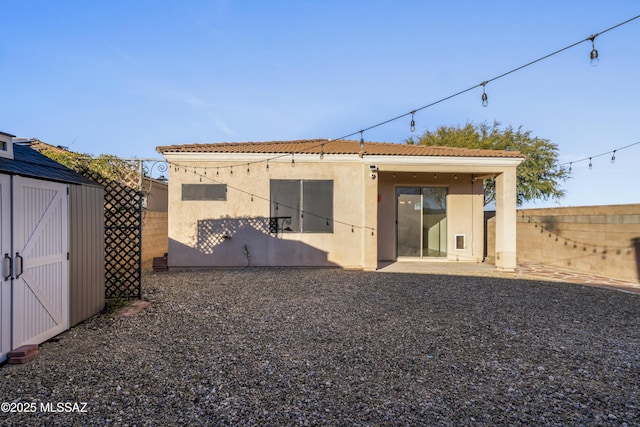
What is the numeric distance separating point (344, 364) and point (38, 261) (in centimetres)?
354

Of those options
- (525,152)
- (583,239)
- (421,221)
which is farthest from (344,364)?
(525,152)

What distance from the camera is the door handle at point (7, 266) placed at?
11.1ft

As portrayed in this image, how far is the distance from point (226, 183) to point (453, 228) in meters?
7.10

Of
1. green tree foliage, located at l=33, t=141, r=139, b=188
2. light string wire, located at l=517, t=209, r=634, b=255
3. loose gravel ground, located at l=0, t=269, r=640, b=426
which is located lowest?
loose gravel ground, located at l=0, t=269, r=640, b=426

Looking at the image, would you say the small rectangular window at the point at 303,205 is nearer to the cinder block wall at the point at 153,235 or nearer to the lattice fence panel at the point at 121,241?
the lattice fence panel at the point at 121,241

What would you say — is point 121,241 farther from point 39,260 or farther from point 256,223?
point 256,223

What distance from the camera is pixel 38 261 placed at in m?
3.88

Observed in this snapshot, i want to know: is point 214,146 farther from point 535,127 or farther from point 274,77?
point 535,127

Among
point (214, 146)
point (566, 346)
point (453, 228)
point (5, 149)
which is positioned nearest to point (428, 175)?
point (453, 228)

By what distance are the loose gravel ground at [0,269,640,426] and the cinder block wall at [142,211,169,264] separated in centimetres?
572

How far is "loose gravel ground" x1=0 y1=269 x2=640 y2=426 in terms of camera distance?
8.06 feet

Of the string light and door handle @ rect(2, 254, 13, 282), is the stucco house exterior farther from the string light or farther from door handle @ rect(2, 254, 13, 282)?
door handle @ rect(2, 254, 13, 282)

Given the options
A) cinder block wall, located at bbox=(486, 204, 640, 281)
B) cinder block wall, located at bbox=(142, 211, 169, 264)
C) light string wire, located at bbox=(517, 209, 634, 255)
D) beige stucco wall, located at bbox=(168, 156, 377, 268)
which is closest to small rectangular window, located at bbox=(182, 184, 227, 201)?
beige stucco wall, located at bbox=(168, 156, 377, 268)

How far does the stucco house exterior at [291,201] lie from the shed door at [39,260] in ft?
16.4
